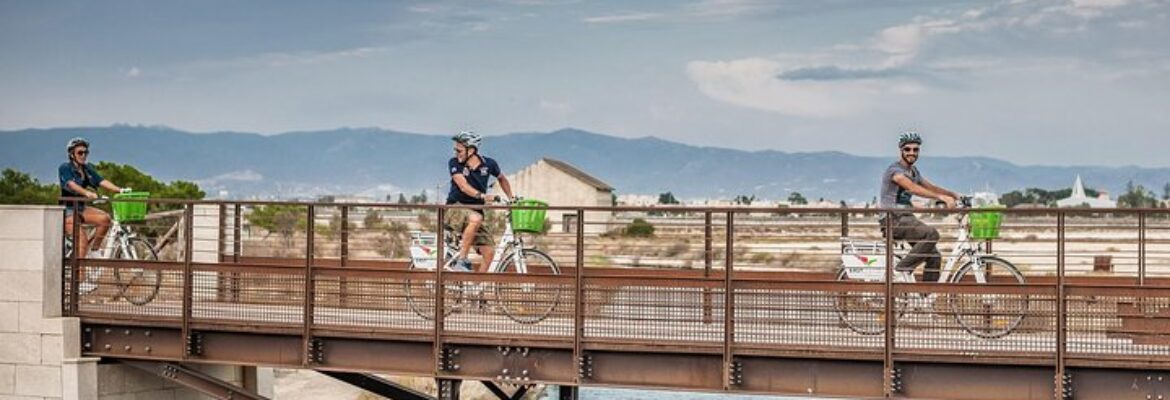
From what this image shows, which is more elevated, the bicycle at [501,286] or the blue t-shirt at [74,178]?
the blue t-shirt at [74,178]

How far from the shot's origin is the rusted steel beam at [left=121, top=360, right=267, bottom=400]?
2108cm

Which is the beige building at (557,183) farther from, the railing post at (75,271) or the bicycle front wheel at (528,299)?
the bicycle front wheel at (528,299)

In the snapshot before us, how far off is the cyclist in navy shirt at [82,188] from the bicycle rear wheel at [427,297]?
4178 mm

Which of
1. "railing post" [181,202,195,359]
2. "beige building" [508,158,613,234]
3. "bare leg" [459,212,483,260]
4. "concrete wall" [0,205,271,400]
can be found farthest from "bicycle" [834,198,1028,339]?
"beige building" [508,158,613,234]

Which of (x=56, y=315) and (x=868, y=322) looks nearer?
(x=868, y=322)

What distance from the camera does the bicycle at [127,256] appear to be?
21.9 m

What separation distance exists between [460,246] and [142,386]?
399cm

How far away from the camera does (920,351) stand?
17.8m

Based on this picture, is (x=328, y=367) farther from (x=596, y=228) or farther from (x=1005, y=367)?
(x=596, y=228)

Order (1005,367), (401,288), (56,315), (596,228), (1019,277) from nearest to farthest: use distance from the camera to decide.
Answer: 1. (1005,367)
2. (1019,277)
3. (401,288)
4. (56,315)
5. (596,228)

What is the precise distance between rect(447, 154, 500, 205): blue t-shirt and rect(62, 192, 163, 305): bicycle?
3.30m

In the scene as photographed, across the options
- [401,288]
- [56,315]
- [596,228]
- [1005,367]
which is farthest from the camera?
[596,228]

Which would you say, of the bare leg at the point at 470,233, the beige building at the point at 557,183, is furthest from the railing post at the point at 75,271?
the beige building at the point at 557,183

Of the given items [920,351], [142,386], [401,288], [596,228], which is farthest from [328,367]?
[596,228]
